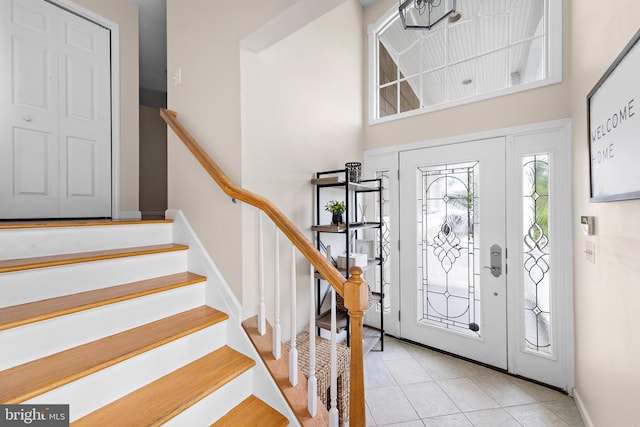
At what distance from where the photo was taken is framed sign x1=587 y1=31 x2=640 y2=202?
1.15m

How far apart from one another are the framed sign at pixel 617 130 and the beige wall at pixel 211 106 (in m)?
1.59

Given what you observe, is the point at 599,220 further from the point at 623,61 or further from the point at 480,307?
the point at 480,307

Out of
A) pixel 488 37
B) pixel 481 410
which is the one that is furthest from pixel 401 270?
pixel 488 37

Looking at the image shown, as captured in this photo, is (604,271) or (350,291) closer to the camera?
(350,291)

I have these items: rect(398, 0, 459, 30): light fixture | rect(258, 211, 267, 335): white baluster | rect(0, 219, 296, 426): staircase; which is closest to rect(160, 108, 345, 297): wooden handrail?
rect(258, 211, 267, 335): white baluster

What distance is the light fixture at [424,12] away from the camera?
1.31 metres

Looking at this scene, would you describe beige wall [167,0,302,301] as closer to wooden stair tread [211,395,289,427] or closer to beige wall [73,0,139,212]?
wooden stair tread [211,395,289,427]

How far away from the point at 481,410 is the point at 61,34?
4849mm

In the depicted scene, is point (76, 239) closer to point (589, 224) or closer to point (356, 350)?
point (356, 350)

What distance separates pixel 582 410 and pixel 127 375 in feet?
9.13

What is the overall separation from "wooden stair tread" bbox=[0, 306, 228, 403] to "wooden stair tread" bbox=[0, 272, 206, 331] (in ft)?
0.55

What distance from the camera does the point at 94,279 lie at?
1.49 meters

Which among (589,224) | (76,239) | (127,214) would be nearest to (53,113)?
(127,214)

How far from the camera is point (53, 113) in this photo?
105 inches
